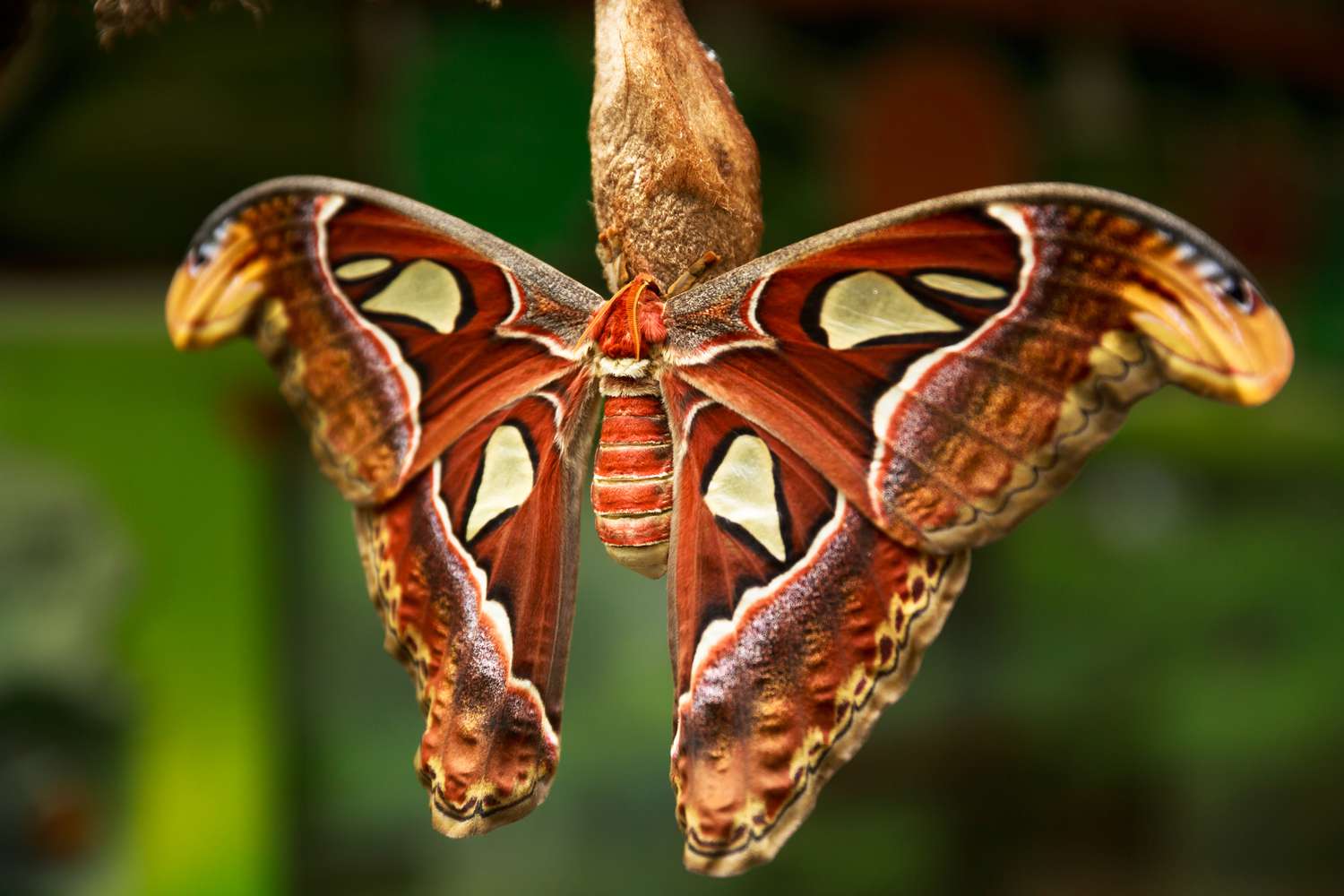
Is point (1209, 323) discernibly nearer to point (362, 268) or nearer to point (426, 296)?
point (426, 296)

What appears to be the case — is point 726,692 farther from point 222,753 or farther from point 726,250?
point 222,753

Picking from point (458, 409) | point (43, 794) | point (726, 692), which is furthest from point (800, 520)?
point (43, 794)

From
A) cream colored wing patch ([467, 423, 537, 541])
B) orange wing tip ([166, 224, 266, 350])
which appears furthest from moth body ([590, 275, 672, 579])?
orange wing tip ([166, 224, 266, 350])

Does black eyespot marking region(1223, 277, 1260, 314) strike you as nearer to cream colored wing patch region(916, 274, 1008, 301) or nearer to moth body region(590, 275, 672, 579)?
cream colored wing patch region(916, 274, 1008, 301)

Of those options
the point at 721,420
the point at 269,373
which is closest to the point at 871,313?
the point at 721,420

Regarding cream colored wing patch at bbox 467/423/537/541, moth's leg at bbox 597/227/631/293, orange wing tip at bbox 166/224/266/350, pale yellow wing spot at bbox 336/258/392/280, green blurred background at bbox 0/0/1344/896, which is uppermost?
moth's leg at bbox 597/227/631/293
